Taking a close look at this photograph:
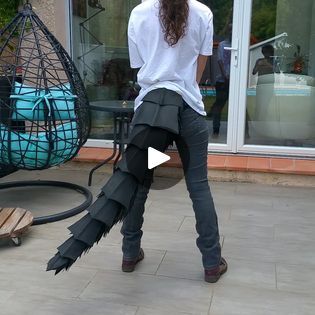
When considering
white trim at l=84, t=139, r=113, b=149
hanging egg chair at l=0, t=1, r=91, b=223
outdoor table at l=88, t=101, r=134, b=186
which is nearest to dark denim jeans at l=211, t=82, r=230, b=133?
outdoor table at l=88, t=101, r=134, b=186

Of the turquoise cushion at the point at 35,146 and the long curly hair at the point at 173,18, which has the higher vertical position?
the long curly hair at the point at 173,18

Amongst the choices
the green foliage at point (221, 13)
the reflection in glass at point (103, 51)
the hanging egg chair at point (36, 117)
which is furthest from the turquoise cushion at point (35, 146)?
the green foliage at point (221, 13)

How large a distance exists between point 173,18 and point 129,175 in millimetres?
778

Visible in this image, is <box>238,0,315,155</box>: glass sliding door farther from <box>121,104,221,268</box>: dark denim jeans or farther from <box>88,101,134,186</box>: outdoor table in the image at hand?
<box>121,104,221,268</box>: dark denim jeans

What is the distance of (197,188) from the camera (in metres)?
2.61

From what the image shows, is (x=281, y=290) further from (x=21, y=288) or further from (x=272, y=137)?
(x=272, y=137)

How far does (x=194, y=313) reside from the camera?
242 cm

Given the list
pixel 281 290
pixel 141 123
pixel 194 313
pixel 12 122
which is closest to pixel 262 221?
pixel 281 290

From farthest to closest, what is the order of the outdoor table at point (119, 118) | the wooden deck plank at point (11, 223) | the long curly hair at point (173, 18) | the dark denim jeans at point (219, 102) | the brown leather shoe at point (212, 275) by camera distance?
the dark denim jeans at point (219, 102), the outdoor table at point (119, 118), the wooden deck plank at point (11, 223), the brown leather shoe at point (212, 275), the long curly hair at point (173, 18)

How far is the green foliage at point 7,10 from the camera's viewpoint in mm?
4617

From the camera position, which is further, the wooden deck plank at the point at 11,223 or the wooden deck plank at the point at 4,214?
the wooden deck plank at the point at 4,214

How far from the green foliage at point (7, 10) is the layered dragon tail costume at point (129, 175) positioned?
2784 millimetres

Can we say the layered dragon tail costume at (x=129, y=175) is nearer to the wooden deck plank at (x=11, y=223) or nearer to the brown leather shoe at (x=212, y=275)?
the brown leather shoe at (x=212, y=275)

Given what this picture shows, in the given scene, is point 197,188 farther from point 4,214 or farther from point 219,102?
point 219,102
